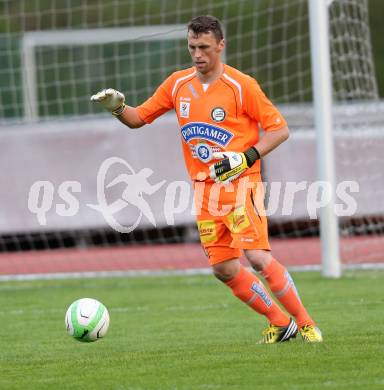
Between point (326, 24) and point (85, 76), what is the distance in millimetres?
6984

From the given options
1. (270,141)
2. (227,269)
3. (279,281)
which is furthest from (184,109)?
(279,281)

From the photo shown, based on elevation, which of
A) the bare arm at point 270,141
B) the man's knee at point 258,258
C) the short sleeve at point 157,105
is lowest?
the man's knee at point 258,258

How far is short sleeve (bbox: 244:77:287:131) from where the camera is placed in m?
7.21

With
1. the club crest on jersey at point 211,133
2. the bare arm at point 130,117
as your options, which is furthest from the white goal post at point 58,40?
the club crest on jersey at point 211,133

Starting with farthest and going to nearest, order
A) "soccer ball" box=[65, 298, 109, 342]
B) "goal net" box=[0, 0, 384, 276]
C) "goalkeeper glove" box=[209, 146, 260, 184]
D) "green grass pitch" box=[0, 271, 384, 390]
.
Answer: "goal net" box=[0, 0, 384, 276] → "soccer ball" box=[65, 298, 109, 342] → "goalkeeper glove" box=[209, 146, 260, 184] → "green grass pitch" box=[0, 271, 384, 390]

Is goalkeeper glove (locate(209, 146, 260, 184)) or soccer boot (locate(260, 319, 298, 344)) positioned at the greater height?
goalkeeper glove (locate(209, 146, 260, 184))

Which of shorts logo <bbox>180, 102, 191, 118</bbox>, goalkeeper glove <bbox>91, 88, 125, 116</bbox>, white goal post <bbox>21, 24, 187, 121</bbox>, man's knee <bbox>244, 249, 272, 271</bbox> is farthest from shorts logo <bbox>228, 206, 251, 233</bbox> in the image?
white goal post <bbox>21, 24, 187, 121</bbox>

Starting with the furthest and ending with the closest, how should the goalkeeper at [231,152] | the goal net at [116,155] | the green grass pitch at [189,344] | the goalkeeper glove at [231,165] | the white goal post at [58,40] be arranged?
the white goal post at [58,40]
the goal net at [116,155]
the goalkeeper at [231,152]
the goalkeeper glove at [231,165]
the green grass pitch at [189,344]

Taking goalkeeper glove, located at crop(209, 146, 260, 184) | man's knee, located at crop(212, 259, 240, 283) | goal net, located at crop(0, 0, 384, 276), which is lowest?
goal net, located at crop(0, 0, 384, 276)

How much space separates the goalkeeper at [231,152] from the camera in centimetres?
723

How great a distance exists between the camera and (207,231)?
293 inches

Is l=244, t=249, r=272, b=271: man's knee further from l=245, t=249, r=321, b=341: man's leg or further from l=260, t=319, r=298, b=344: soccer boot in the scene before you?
l=260, t=319, r=298, b=344: soccer boot

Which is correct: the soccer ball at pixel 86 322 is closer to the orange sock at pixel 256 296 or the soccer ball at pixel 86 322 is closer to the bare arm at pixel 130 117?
the orange sock at pixel 256 296

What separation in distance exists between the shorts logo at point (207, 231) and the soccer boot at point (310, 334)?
0.87 metres
